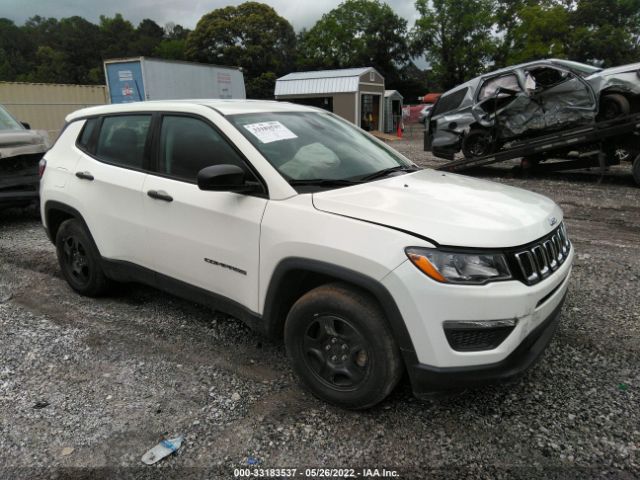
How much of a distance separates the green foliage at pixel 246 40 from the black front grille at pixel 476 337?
5628 cm

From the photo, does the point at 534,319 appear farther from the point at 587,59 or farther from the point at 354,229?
the point at 587,59

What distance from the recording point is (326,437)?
2510mm

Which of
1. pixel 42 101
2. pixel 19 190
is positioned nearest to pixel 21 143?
pixel 19 190

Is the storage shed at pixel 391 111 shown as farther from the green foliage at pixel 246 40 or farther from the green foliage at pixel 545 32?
the green foliage at pixel 246 40

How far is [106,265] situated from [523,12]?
49.1 m

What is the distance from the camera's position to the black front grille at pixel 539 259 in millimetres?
2309

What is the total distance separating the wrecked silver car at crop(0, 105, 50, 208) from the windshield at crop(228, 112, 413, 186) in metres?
5.36

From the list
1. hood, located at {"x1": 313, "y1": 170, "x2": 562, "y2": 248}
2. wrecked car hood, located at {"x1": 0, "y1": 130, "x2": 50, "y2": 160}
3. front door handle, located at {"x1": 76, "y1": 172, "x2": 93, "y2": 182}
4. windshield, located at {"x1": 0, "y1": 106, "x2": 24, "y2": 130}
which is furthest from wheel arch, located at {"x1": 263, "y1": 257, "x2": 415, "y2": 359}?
windshield, located at {"x1": 0, "y1": 106, "x2": 24, "y2": 130}

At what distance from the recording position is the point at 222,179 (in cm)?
271

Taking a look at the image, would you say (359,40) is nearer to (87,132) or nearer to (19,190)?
(19,190)

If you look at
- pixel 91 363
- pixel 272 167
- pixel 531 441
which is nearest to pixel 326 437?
pixel 531 441

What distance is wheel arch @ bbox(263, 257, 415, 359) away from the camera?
7.57 feet

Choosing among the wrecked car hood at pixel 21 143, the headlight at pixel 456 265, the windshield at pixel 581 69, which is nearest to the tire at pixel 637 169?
the windshield at pixel 581 69

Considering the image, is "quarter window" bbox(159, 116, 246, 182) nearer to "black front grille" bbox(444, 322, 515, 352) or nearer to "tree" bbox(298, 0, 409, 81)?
"black front grille" bbox(444, 322, 515, 352)
